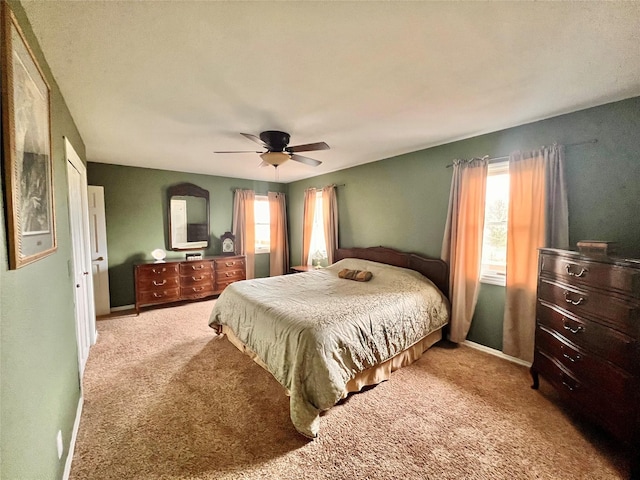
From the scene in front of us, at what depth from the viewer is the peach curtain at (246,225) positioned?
5547 mm

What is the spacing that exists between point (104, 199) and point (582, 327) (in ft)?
19.4

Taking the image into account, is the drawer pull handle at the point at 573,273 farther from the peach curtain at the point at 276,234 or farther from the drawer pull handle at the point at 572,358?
the peach curtain at the point at 276,234

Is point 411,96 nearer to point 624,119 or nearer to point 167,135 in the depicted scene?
point 624,119

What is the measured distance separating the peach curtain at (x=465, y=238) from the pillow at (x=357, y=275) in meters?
1.00

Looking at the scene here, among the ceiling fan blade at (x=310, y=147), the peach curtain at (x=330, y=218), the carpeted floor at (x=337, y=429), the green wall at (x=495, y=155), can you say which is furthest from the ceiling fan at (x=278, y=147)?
the carpeted floor at (x=337, y=429)

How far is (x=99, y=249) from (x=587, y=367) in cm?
576

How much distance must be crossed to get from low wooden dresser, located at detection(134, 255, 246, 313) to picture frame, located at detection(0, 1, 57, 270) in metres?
3.19

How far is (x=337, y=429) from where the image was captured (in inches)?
75.2

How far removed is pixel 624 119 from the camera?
219cm

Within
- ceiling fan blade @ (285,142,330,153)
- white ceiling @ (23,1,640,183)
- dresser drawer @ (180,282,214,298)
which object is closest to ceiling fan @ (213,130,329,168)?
ceiling fan blade @ (285,142,330,153)

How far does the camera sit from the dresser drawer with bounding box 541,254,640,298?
1556 mm

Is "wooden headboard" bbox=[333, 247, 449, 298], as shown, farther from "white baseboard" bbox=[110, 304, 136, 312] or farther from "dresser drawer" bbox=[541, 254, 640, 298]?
"white baseboard" bbox=[110, 304, 136, 312]

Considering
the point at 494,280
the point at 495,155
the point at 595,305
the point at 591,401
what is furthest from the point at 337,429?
the point at 495,155

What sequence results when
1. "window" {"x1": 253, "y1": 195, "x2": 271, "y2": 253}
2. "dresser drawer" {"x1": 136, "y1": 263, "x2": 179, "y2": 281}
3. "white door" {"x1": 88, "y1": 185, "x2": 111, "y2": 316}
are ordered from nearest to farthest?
1. "white door" {"x1": 88, "y1": 185, "x2": 111, "y2": 316}
2. "dresser drawer" {"x1": 136, "y1": 263, "x2": 179, "y2": 281}
3. "window" {"x1": 253, "y1": 195, "x2": 271, "y2": 253}
